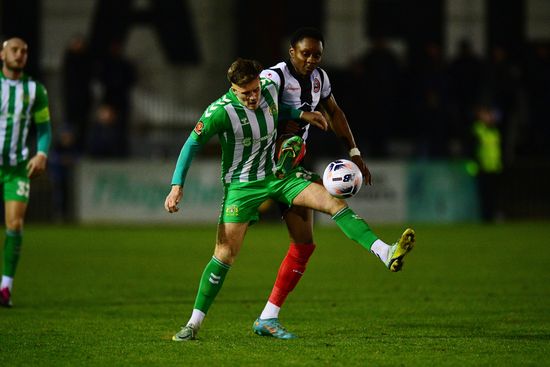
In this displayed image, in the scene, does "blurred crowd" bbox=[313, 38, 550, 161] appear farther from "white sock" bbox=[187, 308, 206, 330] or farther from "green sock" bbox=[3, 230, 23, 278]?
"white sock" bbox=[187, 308, 206, 330]

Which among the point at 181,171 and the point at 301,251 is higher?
the point at 181,171

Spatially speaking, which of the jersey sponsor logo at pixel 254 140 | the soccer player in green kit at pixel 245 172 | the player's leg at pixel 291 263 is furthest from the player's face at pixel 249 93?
the player's leg at pixel 291 263

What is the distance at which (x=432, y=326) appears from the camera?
8078mm

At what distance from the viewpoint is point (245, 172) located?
7.48m

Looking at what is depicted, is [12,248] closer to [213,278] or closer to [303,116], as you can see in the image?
[213,278]

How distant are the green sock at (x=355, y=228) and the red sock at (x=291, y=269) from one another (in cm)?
62

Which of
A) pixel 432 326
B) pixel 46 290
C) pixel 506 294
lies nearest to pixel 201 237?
pixel 46 290

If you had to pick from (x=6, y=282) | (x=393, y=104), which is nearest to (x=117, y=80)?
(x=393, y=104)

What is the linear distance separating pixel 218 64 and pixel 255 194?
16019 millimetres

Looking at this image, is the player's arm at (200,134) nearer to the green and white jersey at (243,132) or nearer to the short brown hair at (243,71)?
the green and white jersey at (243,132)

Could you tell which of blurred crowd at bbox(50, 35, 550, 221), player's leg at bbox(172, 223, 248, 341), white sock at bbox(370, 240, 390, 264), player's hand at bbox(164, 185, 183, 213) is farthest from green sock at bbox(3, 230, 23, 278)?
blurred crowd at bbox(50, 35, 550, 221)

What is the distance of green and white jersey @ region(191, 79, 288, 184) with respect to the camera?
7.26 meters

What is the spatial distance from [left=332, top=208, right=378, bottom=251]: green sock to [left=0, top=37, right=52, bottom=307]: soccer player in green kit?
338 centimetres

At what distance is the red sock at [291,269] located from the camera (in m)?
7.77
